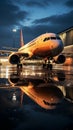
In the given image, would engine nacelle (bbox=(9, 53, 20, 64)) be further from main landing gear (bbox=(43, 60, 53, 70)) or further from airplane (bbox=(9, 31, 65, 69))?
main landing gear (bbox=(43, 60, 53, 70))

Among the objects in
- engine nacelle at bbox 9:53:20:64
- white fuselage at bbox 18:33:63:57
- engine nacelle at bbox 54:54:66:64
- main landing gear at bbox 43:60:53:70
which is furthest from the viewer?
main landing gear at bbox 43:60:53:70

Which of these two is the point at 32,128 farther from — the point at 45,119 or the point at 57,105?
the point at 57,105

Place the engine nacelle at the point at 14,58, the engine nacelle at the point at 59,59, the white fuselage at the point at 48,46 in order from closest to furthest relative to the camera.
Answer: the white fuselage at the point at 48,46 < the engine nacelle at the point at 14,58 < the engine nacelle at the point at 59,59

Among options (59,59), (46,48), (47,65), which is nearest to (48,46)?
→ (46,48)

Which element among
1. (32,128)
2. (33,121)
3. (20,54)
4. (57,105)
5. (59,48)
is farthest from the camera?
(20,54)

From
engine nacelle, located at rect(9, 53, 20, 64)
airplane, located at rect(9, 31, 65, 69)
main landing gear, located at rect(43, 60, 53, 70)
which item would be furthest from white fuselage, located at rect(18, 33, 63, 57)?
engine nacelle, located at rect(9, 53, 20, 64)

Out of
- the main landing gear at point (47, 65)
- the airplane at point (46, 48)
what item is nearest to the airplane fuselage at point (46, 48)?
the airplane at point (46, 48)

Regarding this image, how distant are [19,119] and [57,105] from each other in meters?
1.75

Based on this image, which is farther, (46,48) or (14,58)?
(14,58)

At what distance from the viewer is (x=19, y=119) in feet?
15.9

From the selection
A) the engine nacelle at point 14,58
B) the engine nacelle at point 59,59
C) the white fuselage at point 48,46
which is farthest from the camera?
the engine nacelle at point 59,59

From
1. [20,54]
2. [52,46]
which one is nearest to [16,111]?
[52,46]

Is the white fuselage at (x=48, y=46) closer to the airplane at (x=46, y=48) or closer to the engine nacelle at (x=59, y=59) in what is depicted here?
the airplane at (x=46, y=48)

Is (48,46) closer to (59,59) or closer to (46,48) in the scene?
(46,48)
